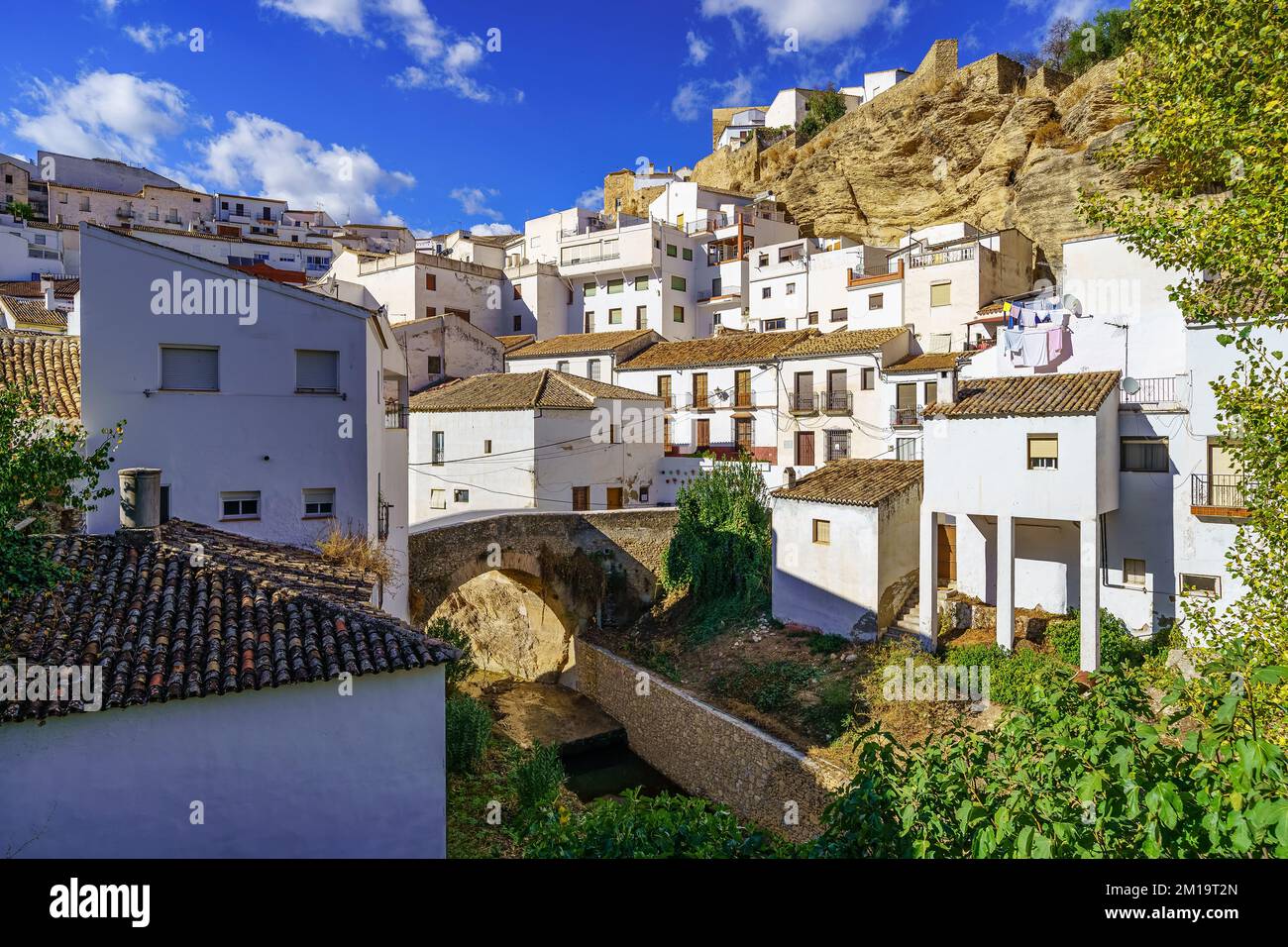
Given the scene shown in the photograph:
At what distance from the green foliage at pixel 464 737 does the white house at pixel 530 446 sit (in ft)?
34.1

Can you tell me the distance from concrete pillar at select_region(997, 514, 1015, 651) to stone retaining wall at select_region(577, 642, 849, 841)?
5.13 metres

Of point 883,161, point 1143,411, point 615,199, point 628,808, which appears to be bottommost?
point 628,808

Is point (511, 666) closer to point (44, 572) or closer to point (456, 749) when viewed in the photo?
point (456, 749)

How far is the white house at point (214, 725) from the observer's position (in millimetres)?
6711

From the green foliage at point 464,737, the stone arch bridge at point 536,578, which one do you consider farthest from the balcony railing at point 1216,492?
the green foliage at point 464,737

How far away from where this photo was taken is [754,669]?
59.5 feet

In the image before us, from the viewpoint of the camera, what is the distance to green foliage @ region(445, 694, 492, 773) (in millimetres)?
13914

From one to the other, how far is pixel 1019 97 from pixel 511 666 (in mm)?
35651

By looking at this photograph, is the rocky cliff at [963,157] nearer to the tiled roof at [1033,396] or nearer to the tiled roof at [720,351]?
the tiled roof at [720,351]

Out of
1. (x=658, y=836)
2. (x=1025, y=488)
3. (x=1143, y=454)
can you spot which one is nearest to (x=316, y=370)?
(x=658, y=836)

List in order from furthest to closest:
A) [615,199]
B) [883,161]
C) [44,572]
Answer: [615,199] → [883,161] → [44,572]

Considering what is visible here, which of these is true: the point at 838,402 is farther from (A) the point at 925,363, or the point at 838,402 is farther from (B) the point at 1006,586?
(B) the point at 1006,586

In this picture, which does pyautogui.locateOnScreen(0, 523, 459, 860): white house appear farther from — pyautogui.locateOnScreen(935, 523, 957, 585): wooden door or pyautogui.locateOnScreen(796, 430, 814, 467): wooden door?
pyautogui.locateOnScreen(796, 430, 814, 467): wooden door
